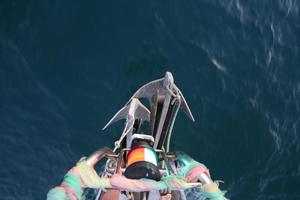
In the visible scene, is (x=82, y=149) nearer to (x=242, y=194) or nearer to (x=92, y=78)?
(x=92, y=78)

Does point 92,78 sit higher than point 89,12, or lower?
lower

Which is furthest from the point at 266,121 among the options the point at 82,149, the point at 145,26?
the point at 82,149

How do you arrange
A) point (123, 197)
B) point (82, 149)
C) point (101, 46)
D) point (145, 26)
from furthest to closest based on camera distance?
point (145, 26), point (101, 46), point (82, 149), point (123, 197)

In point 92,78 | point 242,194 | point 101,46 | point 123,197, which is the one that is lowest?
point 242,194

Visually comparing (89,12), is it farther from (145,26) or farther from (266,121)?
(266,121)

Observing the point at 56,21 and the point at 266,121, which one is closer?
the point at 56,21

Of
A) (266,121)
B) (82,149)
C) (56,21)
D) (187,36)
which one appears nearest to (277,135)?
(266,121)

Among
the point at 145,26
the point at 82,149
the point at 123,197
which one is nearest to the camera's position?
the point at 123,197
